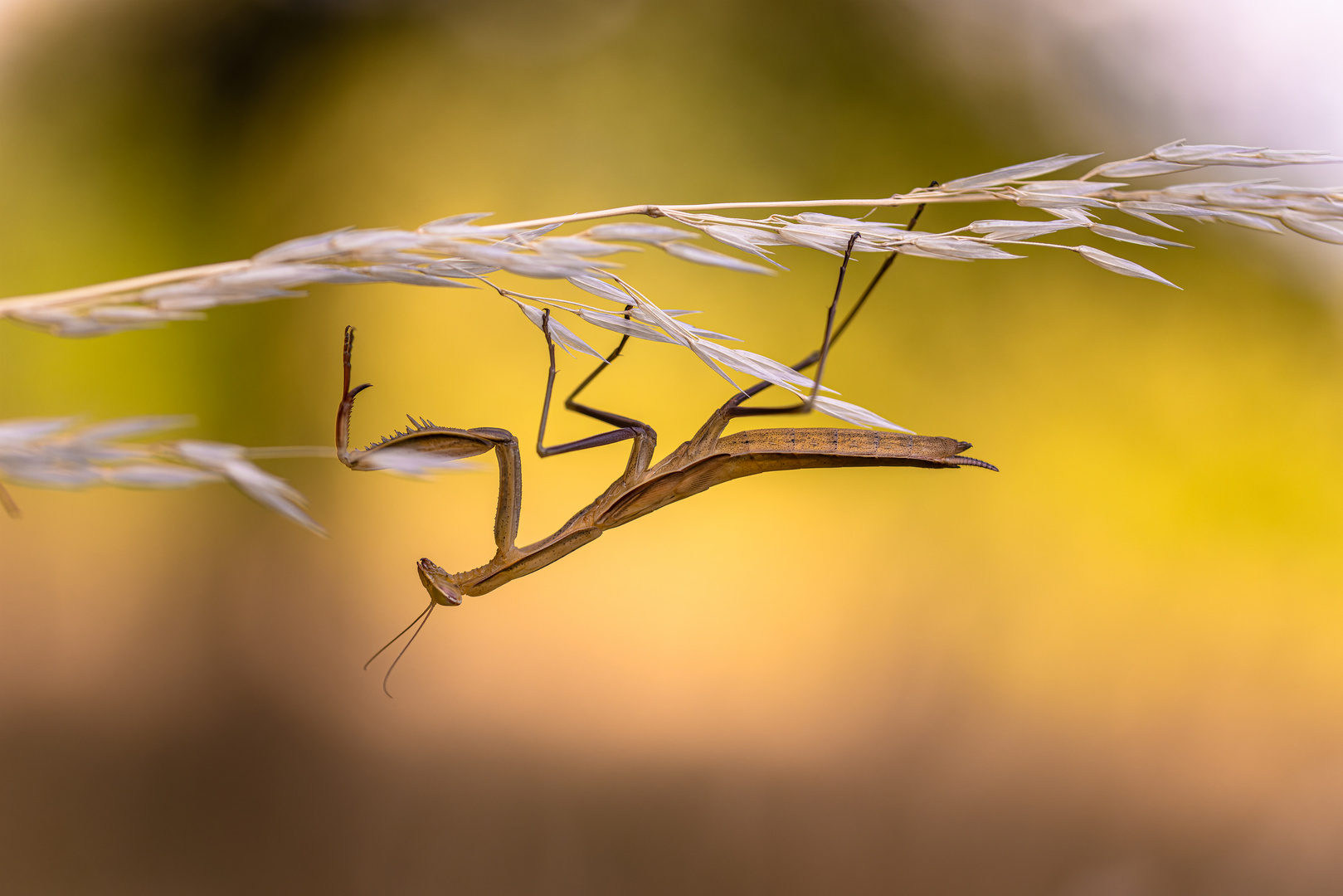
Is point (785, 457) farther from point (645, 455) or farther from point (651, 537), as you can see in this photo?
point (651, 537)

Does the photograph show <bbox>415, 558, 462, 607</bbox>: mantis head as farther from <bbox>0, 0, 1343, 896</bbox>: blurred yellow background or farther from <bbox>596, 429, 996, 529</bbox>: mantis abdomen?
<bbox>0, 0, 1343, 896</bbox>: blurred yellow background

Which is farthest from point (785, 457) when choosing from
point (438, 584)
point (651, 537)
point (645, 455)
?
point (651, 537)

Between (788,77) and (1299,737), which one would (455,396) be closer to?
(788,77)

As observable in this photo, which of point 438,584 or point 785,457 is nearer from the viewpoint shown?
point 785,457

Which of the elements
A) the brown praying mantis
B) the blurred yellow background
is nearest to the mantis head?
the brown praying mantis

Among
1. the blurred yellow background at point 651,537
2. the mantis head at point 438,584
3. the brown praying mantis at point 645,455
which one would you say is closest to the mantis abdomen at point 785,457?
the brown praying mantis at point 645,455

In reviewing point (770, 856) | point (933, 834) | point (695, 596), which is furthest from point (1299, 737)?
point (695, 596)
